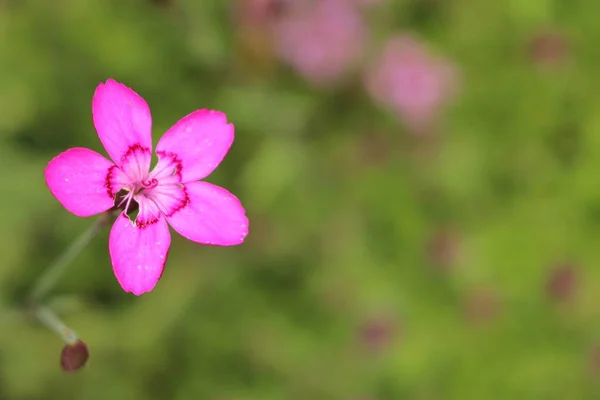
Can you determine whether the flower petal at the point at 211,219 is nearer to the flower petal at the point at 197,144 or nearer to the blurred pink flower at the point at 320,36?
the flower petal at the point at 197,144

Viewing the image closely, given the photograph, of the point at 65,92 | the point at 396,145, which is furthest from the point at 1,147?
the point at 396,145

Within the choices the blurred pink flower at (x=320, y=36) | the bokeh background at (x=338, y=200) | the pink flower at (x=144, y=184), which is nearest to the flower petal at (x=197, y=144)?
the pink flower at (x=144, y=184)

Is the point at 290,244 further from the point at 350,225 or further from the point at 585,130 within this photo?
the point at 585,130

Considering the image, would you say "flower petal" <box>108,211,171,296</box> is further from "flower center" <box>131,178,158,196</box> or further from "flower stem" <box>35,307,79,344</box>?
"flower stem" <box>35,307,79,344</box>

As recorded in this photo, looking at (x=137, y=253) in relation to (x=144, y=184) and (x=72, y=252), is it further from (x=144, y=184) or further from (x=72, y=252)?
(x=72, y=252)

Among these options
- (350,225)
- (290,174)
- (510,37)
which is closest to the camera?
(290,174)

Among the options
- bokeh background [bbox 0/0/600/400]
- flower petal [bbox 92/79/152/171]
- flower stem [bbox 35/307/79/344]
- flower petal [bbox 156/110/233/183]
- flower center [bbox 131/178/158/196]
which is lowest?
flower stem [bbox 35/307/79/344]

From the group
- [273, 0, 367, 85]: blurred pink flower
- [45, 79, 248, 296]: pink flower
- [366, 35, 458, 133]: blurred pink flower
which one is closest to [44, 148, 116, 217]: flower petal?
[45, 79, 248, 296]: pink flower
